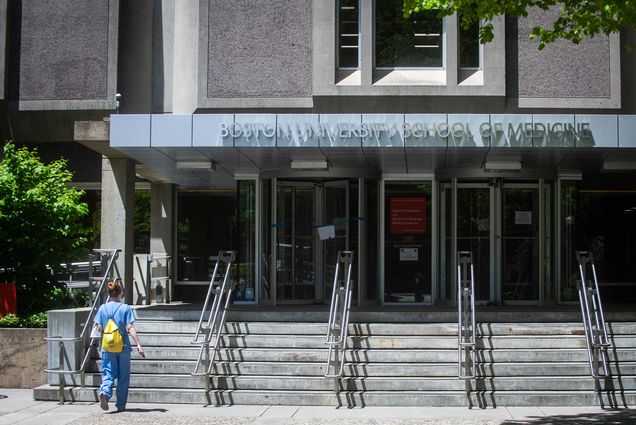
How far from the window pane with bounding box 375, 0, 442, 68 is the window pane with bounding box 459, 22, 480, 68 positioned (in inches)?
17.3

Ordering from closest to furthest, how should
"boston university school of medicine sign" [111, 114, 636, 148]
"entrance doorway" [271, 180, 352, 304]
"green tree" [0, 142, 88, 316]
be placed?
"boston university school of medicine sign" [111, 114, 636, 148] → "green tree" [0, 142, 88, 316] → "entrance doorway" [271, 180, 352, 304]

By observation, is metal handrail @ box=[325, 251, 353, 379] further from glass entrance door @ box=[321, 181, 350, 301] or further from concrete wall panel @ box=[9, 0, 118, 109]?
concrete wall panel @ box=[9, 0, 118, 109]

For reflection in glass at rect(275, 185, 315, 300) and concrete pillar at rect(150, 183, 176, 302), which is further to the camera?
concrete pillar at rect(150, 183, 176, 302)

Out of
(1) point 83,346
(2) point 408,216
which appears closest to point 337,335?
(1) point 83,346

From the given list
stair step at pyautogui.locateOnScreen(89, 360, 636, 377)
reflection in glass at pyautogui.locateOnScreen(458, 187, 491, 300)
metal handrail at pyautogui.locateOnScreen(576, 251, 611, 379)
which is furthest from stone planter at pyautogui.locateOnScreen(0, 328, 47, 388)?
metal handrail at pyautogui.locateOnScreen(576, 251, 611, 379)

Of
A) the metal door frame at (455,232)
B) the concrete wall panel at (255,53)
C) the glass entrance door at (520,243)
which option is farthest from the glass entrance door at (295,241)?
the glass entrance door at (520,243)

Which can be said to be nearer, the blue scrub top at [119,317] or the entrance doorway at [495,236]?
the blue scrub top at [119,317]

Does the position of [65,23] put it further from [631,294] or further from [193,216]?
[631,294]

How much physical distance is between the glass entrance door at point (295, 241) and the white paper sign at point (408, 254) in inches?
67.1

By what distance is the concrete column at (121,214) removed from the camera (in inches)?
585

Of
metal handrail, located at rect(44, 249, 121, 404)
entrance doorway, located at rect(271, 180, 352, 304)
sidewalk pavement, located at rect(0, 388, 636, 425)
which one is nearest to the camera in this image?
sidewalk pavement, located at rect(0, 388, 636, 425)

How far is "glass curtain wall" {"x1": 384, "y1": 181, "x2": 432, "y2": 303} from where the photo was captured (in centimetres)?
1539

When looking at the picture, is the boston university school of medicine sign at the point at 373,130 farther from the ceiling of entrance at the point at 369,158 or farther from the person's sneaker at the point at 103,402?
the person's sneaker at the point at 103,402

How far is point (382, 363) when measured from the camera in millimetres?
11773
